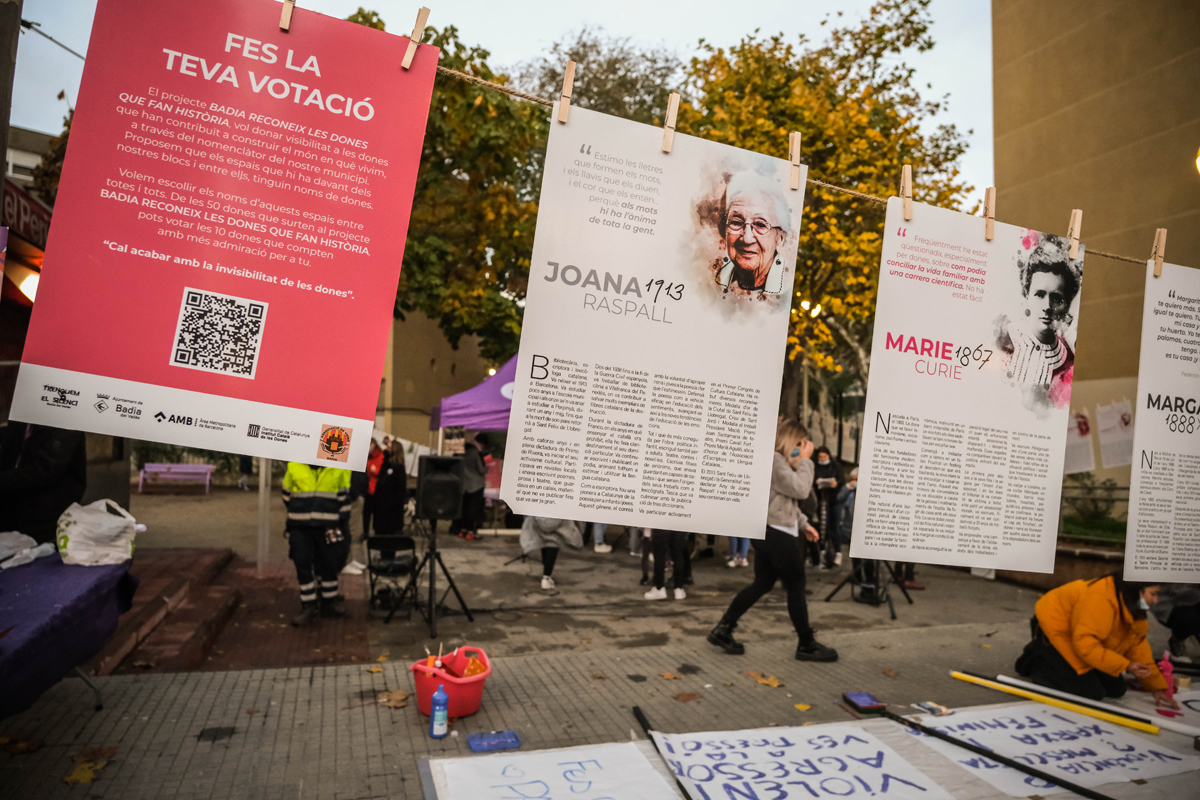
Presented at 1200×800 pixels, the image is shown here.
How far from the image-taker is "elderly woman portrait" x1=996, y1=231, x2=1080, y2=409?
11.5 ft

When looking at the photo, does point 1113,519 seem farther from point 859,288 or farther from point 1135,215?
point 859,288

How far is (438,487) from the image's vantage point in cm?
660

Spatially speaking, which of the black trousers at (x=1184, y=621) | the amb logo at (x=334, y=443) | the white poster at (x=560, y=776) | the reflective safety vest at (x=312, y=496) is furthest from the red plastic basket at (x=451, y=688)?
the black trousers at (x=1184, y=621)

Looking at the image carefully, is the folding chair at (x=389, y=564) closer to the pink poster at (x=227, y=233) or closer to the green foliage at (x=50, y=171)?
the pink poster at (x=227, y=233)

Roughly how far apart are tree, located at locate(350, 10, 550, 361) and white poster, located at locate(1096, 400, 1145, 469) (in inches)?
316

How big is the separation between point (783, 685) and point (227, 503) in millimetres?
14338

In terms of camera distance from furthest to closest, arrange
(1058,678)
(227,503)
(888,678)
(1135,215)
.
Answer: (227,503), (1135,215), (888,678), (1058,678)

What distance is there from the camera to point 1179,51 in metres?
9.88

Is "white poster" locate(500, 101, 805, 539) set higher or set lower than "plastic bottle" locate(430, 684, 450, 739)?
higher

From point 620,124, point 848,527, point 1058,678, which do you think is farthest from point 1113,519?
point 620,124

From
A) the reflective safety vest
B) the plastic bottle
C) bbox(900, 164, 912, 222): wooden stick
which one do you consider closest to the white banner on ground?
bbox(900, 164, 912, 222): wooden stick

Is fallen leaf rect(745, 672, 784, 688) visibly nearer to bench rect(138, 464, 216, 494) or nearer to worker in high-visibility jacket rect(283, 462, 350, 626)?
worker in high-visibility jacket rect(283, 462, 350, 626)

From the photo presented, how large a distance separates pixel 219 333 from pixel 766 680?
4.68m

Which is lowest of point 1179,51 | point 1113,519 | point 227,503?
point 227,503
